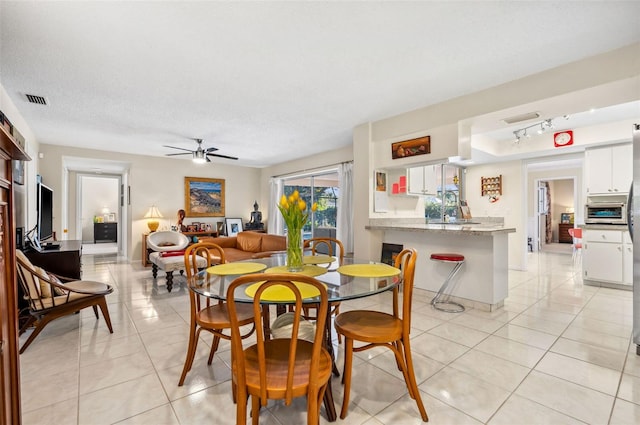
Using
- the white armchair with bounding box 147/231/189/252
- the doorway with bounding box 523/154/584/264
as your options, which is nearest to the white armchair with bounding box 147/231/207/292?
the white armchair with bounding box 147/231/189/252

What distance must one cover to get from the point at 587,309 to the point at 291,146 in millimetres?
4919

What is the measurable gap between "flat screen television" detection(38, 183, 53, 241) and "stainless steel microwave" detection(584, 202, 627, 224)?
7.97 meters

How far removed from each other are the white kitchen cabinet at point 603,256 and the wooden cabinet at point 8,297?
244 inches

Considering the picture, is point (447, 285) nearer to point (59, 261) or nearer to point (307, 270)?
point (307, 270)

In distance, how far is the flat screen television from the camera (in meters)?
4.07

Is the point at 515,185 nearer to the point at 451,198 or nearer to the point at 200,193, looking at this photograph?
the point at 451,198

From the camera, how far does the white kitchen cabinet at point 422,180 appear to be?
4.80 meters

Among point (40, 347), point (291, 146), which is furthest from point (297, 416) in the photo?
point (291, 146)

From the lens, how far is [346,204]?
225 inches

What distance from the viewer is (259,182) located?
828 centimetres

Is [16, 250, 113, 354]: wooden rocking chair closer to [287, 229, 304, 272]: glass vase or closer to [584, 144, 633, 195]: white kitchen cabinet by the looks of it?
[287, 229, 304, 272]: glass vase

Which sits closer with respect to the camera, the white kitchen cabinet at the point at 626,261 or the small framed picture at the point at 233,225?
the white kitchen cabinet at the point at 626,261

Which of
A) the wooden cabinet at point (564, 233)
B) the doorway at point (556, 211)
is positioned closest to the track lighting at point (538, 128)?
the doorway at point (556, 211)

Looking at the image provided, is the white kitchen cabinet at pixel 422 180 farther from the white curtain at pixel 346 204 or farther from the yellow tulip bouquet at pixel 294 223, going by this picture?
the yellow tulip bouquet at pixel 294 223
